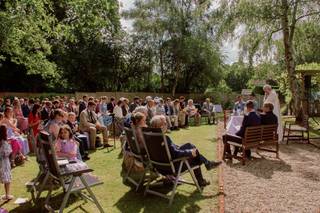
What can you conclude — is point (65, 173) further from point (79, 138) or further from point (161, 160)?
point (79, 138)

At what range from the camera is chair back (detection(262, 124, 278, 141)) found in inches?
347

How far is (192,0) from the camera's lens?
3058 centimetres

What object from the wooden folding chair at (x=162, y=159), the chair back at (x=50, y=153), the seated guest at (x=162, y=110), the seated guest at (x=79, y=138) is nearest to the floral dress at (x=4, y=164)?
the chair back at (x=50, y=153)

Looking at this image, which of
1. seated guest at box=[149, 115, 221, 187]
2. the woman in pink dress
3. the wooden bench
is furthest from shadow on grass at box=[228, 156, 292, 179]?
the woman in pink dress

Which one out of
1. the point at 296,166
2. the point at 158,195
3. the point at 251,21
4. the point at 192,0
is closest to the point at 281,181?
the point at 296,166

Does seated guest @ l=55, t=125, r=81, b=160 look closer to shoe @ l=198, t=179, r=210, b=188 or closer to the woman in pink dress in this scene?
shoe @ l=198, t=179, r=210, b=188

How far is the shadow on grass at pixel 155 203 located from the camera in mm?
5398

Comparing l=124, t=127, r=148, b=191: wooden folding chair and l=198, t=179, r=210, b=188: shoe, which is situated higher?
l=124, t=127, r=148, b=191: wooden folding chair

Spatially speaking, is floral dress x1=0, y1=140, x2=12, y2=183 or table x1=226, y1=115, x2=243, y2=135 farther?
table x1=226, y1=115, x2=243, y2=135

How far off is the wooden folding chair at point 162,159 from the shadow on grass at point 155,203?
0.10 m

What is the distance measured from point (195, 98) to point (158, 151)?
28056 mm

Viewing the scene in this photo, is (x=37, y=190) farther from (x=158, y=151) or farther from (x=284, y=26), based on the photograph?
(x=284, y=26)

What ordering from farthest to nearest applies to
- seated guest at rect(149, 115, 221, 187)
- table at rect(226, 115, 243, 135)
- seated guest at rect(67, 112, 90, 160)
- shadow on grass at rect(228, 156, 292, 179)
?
table at rect(226, 115, 243, 135) < seated guest at rect(67, 112, 90, 160) < shadow on grass at rect(228, 156, 292, 179) < seated guest at rect(149, 115, 221, 187)

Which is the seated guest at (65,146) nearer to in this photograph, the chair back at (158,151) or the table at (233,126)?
the chair back at (158,151)
